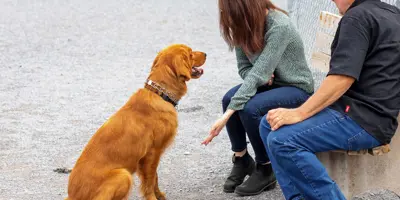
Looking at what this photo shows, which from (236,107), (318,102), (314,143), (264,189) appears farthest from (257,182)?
(318,102)

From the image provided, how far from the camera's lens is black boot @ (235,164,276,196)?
14.9 ft

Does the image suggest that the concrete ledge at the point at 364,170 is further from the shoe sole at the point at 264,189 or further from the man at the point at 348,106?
the shoe sole at the point at 264,189

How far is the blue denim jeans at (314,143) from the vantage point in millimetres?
3539

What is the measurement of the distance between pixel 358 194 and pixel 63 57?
552 centimetres

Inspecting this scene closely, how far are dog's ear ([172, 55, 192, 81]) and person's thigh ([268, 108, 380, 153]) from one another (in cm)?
93

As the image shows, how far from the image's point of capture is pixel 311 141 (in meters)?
3.57

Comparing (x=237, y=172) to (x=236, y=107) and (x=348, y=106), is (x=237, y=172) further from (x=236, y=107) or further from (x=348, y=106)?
(x=348, y=106)

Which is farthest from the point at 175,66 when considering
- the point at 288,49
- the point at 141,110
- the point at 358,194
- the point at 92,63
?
the point at 92,63

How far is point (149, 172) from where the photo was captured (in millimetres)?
4305

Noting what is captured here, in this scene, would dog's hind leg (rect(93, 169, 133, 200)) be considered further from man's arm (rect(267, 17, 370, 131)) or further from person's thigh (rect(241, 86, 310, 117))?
man's arm (rect(267, 17, 370, 131))

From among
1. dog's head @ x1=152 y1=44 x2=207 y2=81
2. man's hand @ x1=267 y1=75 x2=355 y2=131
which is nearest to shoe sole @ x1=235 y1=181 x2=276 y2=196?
dog's head @ x1=152 y1=44 x2=207 y2=81

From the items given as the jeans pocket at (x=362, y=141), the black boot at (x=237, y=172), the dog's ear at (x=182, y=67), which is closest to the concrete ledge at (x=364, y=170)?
the jeans pocket at (x=362, y=141)

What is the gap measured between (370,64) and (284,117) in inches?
21.3

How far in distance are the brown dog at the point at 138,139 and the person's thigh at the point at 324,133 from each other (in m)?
0.93
